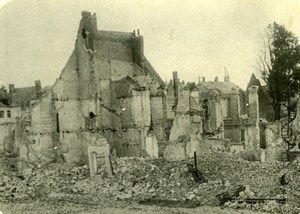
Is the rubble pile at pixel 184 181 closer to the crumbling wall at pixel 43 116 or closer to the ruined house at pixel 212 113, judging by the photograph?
the ruined house at pixel 212 113

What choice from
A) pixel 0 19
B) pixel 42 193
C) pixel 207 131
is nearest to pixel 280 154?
pixel 207 131

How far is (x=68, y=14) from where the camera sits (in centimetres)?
2275

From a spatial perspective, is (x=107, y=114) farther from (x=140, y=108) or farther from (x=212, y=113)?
(x=212, y=113)

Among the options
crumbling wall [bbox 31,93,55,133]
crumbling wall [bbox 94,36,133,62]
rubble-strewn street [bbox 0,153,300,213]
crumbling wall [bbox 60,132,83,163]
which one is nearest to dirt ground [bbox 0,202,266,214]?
rubble-strewn street [bbox 0,153,300,213]

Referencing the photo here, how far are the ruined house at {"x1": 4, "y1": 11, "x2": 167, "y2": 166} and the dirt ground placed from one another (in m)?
6.86

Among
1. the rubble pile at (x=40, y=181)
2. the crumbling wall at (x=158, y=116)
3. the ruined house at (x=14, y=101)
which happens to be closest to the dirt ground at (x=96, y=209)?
the rubble pile at (x=40, y=181)

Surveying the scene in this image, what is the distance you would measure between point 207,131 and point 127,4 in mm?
16056

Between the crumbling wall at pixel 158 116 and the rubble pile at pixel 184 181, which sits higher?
the crumbling wall at pixel 158 116

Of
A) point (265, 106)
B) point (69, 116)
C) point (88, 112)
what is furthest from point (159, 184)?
point (265, 106)

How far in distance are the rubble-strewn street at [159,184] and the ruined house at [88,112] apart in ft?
7.56

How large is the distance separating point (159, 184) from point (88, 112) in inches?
372

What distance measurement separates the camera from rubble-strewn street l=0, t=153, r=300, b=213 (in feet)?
62.0

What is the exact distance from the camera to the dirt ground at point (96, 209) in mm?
17953

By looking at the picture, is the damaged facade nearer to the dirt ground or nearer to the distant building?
the dirt ground
